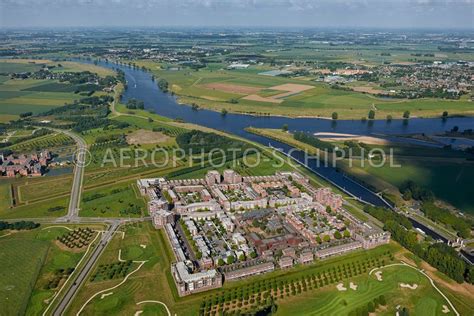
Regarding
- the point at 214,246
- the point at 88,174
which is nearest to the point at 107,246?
the point at 214,246

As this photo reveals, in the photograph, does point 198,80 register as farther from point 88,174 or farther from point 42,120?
point 88,174

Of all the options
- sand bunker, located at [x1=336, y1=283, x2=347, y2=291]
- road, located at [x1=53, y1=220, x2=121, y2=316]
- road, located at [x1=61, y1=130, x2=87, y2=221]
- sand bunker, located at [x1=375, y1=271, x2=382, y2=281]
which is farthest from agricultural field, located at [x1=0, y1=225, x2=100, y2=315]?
sand bunker, located at [x1=375, y1=271, x2=382, y2=281]

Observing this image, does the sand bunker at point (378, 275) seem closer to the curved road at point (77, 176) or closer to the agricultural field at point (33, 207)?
the curved road at point (77, 176)

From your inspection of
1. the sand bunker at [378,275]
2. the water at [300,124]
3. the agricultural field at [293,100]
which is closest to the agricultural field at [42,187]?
the water at [300,124]

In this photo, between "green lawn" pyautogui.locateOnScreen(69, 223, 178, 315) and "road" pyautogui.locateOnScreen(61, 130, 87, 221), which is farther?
"road" pyautogui.locateOnScreen(61, 130, 87, 221)

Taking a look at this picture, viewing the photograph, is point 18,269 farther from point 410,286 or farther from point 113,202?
point 410,286

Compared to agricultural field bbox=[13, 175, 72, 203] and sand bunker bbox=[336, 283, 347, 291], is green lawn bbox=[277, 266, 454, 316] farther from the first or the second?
agricultural field bbox=[13, 175, 72, 203]
